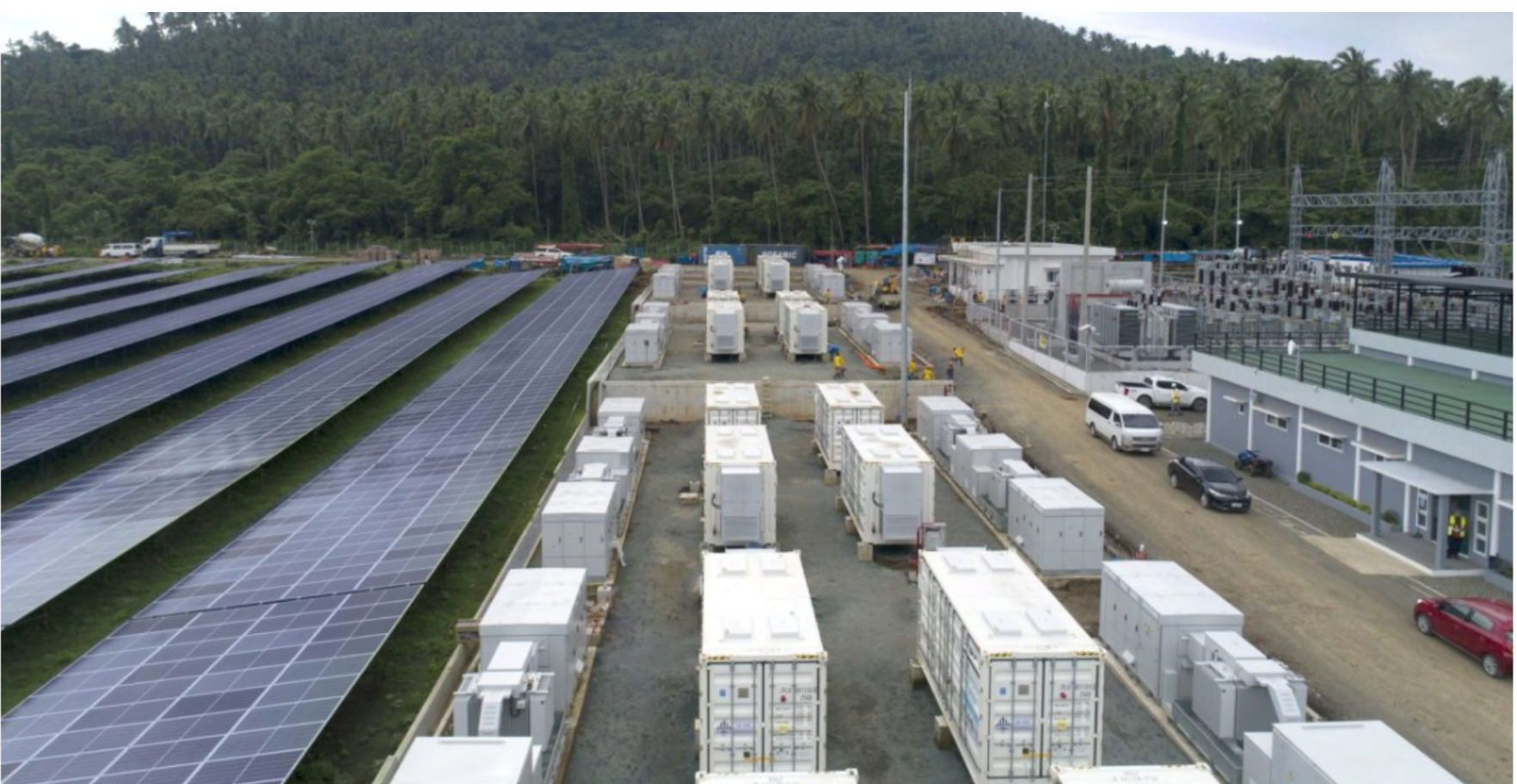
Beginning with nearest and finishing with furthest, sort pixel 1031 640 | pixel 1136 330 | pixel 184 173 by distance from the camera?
pixel 1031 640 → pixel 1136 330 → pixel 184 173

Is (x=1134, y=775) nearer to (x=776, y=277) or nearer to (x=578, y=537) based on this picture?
(x=578, y=537)

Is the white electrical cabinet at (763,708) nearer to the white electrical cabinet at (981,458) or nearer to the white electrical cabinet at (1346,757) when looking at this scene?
the white electrical cabinet at (1346,757)

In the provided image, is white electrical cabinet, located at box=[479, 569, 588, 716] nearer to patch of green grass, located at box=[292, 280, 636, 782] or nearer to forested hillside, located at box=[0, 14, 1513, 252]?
patch of green grass, located at box=[292, 280, 636, 782]

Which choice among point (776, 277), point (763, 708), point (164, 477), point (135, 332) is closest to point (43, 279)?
point (135, 332)

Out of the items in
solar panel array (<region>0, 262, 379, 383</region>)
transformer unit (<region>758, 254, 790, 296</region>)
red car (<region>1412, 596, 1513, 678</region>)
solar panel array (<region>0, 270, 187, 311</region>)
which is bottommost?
red car (<region>1412, 596, 1513, 678</region>)

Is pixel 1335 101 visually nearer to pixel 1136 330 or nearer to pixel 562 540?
pixel 1136 330

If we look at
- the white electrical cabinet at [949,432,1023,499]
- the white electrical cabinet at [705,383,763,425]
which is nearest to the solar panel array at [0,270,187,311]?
the white electrical cabinet at [705,383,763,425]

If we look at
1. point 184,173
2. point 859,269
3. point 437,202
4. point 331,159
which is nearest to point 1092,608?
point 859,269
